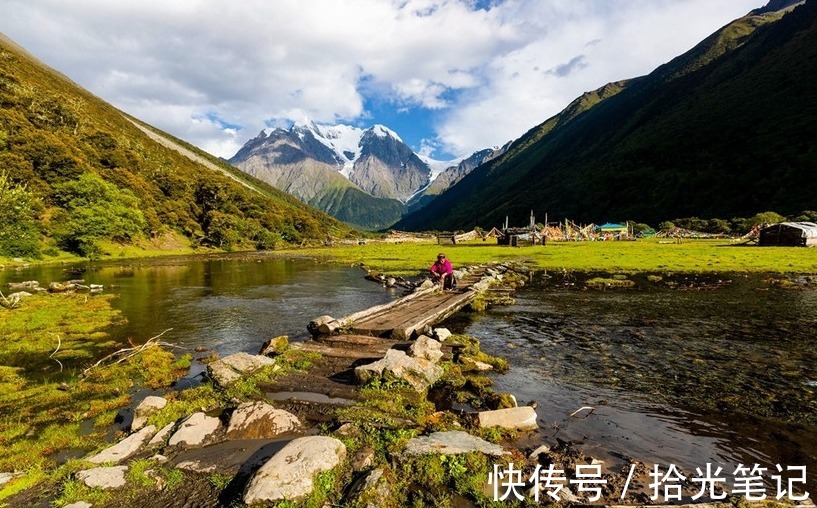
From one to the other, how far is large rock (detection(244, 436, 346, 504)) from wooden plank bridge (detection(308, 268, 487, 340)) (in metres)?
9.53

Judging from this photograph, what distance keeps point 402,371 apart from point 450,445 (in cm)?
399

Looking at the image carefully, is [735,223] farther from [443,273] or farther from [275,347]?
[275,347]

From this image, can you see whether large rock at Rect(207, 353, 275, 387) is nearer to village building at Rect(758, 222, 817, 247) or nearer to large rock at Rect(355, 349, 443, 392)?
large rock at Rect(355, 349, 443, 392)

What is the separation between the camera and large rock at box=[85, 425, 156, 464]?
8133 millimetres

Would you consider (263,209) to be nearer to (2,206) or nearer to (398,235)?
(398,235)

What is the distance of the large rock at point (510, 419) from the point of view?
9.66 m

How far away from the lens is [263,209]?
152750 millimetres

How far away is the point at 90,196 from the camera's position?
8212 cm

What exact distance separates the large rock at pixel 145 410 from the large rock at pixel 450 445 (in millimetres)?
6609

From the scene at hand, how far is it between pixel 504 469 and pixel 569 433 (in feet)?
9.31

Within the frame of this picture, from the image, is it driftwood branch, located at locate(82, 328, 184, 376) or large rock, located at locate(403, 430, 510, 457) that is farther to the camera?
driftwood branch, located at locate(82, 328, 184, 376)

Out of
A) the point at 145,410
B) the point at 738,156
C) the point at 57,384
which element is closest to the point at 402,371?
the point at 145,410

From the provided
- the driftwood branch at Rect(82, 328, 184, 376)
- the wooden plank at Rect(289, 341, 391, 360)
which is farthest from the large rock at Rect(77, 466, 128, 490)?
the driftwood branch at Rect(82, 328, 184, 376)

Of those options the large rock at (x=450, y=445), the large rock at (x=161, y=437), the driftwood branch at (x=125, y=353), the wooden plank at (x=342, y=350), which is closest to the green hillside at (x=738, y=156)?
the wooden plank at (x=342, y=350)
